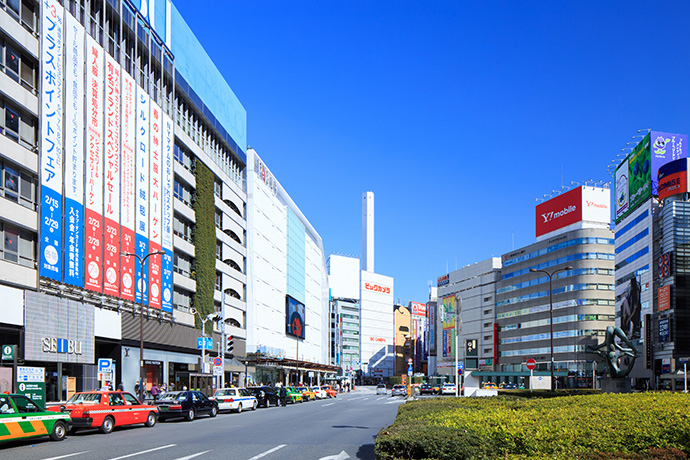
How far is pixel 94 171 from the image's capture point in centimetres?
4800

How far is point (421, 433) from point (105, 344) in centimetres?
4380

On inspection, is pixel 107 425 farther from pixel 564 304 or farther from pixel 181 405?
pixel 564 304

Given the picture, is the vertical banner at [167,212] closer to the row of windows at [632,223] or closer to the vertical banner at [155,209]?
the vertical banner at [155,209]

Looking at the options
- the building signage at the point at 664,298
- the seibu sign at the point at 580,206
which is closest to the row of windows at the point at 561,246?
the seibu sign at the point at 580,206

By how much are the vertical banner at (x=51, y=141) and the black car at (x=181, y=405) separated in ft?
36.5

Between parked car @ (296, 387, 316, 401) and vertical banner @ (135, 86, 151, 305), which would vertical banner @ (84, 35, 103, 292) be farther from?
parked car @ (296, 387, 316, 401)

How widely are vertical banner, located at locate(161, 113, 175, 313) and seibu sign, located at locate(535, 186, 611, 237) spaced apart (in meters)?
87.5

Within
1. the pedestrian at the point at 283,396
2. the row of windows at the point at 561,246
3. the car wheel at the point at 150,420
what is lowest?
the pedestrian at the point at 283,396

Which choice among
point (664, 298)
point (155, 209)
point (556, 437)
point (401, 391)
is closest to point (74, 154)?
point (155, 209)

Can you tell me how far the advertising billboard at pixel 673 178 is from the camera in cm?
9075

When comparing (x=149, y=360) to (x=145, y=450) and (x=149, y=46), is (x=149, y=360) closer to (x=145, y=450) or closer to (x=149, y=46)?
(x=149, y=46)

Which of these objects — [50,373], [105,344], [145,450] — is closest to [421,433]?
[145,450]

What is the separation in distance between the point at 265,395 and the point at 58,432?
32634 mm

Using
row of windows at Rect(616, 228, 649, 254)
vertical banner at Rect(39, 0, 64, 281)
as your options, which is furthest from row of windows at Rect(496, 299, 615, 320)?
vertical banner at Rect(39, 0, 64, 281)
